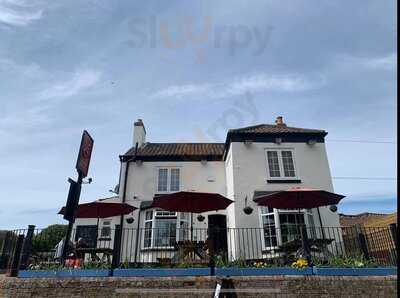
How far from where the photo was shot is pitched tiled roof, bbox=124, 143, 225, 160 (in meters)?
16.4

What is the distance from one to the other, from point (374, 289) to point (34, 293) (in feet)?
26.1

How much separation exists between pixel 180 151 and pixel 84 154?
8081mm

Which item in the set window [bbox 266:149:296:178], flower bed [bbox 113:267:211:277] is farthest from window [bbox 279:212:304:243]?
flower bed [bbox 113:267:211:277]

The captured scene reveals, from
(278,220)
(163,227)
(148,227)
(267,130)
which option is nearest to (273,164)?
(267,130)

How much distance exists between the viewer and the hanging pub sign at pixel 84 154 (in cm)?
903

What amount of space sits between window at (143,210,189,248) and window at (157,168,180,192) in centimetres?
155

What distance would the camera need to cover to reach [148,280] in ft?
22.9

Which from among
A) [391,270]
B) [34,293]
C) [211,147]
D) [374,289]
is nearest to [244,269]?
[374,289]

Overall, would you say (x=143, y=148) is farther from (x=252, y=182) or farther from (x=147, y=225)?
(x=252, y=182)

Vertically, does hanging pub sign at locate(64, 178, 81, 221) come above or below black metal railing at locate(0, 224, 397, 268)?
above

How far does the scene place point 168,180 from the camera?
15.9 meters

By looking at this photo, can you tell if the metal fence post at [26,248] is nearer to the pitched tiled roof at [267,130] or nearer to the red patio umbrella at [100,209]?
the red patio umbrella at [100,209]

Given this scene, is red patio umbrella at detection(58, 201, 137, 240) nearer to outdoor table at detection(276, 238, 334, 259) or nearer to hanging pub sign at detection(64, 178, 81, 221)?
hanging pub sign at detection(64, 178, 81, 221)

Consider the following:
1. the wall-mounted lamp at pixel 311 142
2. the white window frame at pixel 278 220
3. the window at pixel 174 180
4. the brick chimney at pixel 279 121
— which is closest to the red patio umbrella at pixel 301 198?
the white window frame at pixel 278 220
